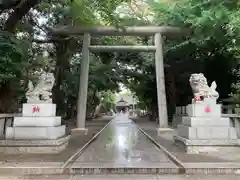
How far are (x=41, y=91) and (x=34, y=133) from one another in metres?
1.55

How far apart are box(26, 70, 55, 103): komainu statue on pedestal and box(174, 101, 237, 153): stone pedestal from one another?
198 inches

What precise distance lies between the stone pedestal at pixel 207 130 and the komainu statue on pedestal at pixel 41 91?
5.02 meters

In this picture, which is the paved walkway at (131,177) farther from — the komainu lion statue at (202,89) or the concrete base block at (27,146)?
the komainu lion statue at (202,89)

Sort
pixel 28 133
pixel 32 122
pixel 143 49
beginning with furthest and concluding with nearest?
pixel 143 49
pixel 32 122
pixel 28 133

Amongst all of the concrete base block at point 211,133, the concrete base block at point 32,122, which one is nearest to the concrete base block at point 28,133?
the concrete base block at point 32,122

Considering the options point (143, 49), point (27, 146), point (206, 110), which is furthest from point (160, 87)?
point (27, 146)

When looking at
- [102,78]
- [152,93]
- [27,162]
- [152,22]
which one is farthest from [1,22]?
[152,93]

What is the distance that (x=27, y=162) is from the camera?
9.71 metres

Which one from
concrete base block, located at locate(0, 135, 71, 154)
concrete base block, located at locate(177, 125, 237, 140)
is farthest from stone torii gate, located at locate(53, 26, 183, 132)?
concrete base block, located at locate(0, 135, 71, 154)

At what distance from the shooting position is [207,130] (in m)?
12.2

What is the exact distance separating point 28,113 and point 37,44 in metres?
14.5

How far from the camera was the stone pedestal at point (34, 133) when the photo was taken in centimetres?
1188

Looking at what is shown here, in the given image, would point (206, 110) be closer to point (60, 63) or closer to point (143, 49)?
point (143, 49)

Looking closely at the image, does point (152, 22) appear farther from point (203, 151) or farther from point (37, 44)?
point (203, 151)
